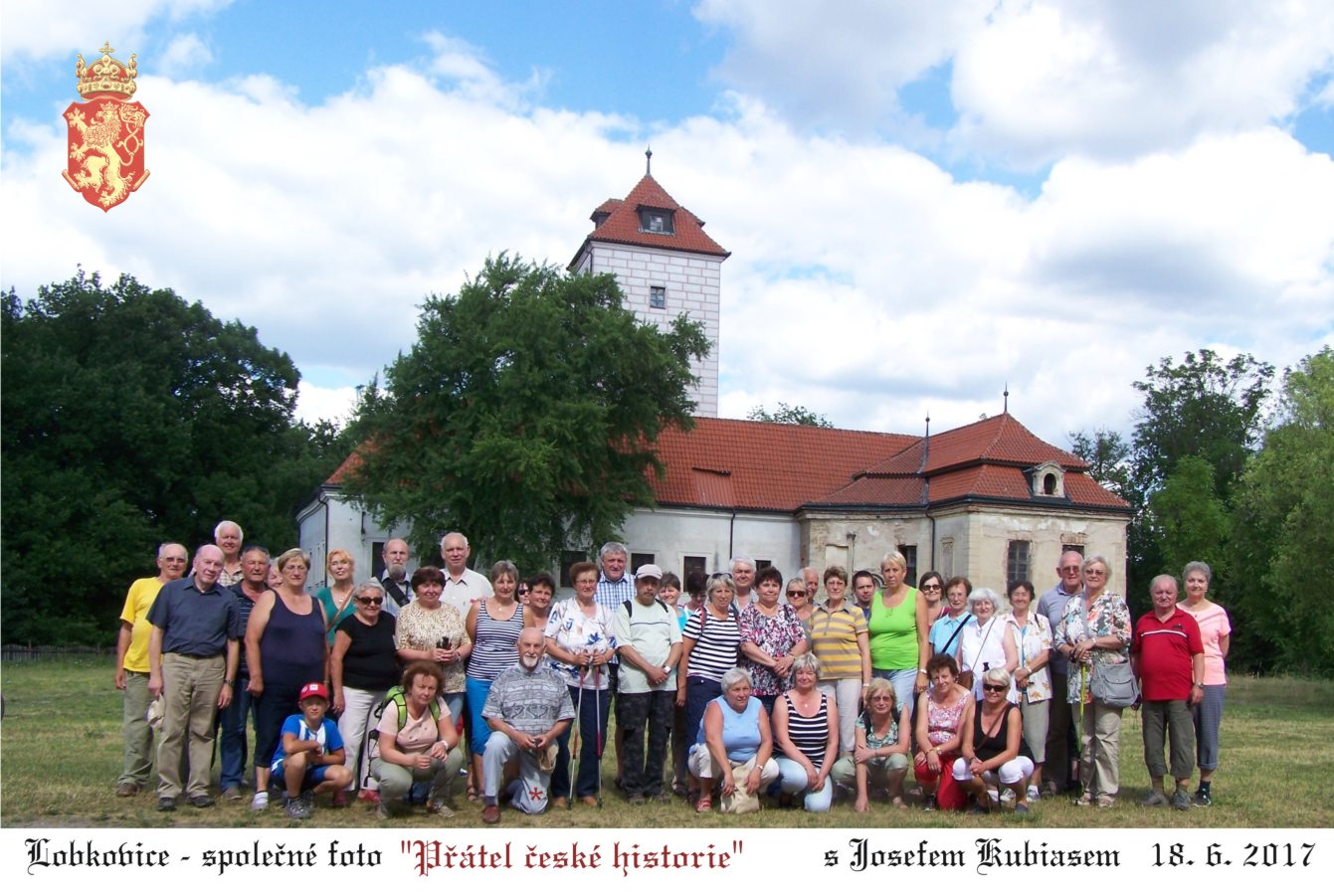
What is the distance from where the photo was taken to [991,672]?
7645mm

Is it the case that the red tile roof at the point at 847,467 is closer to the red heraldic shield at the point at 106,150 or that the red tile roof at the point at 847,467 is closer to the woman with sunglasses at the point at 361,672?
the red heraldic shield at the point at 106,150

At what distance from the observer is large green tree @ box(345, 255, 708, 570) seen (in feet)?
89.8

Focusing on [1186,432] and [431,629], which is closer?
[431,629]

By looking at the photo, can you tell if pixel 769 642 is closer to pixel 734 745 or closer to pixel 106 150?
pixel 734 745

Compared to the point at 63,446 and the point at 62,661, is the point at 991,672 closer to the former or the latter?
the point at 62,661

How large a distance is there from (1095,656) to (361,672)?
5115 mm

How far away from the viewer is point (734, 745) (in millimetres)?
7609

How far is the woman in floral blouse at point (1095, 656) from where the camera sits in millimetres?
8039

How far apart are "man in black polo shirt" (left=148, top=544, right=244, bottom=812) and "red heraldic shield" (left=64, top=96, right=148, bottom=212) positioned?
4.02 meters

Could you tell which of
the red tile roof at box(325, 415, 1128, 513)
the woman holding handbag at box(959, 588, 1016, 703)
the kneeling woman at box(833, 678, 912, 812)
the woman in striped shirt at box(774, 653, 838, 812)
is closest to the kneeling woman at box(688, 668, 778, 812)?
the woman in striped shirt at box(774, 653, 838, 812)

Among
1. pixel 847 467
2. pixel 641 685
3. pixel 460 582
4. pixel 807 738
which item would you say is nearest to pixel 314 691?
pixel 460 582

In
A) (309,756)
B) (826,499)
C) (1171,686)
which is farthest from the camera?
(826,499)

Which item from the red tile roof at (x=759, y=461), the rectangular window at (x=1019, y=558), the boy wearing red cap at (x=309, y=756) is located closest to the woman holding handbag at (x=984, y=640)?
the boy wearing red cap at (x=309, y=756)

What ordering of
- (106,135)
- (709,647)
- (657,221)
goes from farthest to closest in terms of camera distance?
(657,221), (106,135), (709,647)
